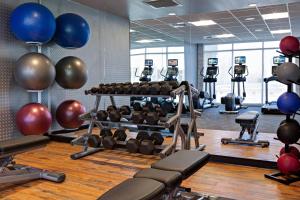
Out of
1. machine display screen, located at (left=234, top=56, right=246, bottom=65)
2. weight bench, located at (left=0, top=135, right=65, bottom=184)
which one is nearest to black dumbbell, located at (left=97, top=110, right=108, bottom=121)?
weight bench, located at (left=0, top=135, right=65, bottom=184)

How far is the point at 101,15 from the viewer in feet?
20.5

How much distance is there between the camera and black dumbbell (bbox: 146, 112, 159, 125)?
3.63 metres

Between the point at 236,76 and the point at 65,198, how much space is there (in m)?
7.97

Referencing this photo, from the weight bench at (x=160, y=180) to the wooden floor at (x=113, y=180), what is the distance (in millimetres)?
753

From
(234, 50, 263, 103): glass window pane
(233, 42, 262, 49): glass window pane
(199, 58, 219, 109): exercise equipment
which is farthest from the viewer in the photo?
(233, 42, 262, 49): glass window pane

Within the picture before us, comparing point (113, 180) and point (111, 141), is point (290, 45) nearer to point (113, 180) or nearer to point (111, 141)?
point (113, 180)

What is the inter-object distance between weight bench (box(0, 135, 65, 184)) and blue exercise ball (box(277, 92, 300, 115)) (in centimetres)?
242

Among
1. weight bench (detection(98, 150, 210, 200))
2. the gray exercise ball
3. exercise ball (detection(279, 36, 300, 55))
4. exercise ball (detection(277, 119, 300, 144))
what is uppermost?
exercise ball (detection(279, 36, 300, 55))

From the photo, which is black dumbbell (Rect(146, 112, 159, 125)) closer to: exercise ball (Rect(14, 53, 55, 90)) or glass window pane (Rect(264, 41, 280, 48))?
exercise ball (Rect(14, 53, 55, 90))

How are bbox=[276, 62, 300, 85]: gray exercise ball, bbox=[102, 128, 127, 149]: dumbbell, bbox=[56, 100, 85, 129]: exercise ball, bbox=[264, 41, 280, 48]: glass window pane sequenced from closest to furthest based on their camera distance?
bbox=[276, 62, 300, 85]: gray exercise ball → bbox=[102, 128, 127, 149]: dumbbell → bbox=[56, 100, 85, 129]: exercise ball → bbox=[264, 41, 280, 48]: glass window pane

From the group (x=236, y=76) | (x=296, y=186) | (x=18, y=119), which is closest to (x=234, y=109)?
(x=236, y=76)

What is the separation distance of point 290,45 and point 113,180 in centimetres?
232

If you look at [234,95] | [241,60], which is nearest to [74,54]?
[234,95]

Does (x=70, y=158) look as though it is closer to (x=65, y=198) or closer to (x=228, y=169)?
(x=65, y=198)
